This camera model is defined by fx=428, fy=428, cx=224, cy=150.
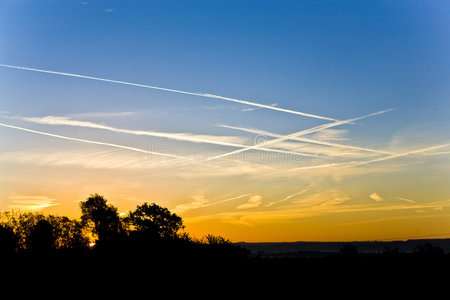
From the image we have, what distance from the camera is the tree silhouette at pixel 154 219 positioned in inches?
3969

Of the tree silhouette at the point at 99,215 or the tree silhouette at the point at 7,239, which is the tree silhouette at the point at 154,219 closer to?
the tree silhouette at the point at 99,215

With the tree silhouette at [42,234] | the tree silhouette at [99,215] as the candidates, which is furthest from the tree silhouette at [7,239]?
the tree silhouette at [99,215]

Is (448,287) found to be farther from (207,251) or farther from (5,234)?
(5,234)

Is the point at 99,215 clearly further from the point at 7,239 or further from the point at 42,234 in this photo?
the point at 7,239

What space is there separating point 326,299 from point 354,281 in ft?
22.1

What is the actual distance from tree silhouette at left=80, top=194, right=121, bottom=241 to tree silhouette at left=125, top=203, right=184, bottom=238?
132 inches

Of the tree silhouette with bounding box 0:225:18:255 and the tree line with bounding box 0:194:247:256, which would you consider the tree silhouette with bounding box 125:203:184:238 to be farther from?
the tree silhouette with bounding box 0:225:18:255

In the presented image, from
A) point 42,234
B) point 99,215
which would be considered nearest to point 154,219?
point 99,215

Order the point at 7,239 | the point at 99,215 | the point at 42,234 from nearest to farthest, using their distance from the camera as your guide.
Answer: the point at 7,239 < the point at 42,234 < the point at 99,215

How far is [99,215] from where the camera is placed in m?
102

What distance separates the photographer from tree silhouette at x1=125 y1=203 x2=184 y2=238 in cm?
10081

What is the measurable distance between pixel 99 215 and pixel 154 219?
13.2 m

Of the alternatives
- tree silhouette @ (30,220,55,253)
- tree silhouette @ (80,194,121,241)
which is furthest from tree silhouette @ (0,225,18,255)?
tree silhouette @ (80,194,121,241)

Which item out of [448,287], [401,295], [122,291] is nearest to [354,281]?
[401,295]
